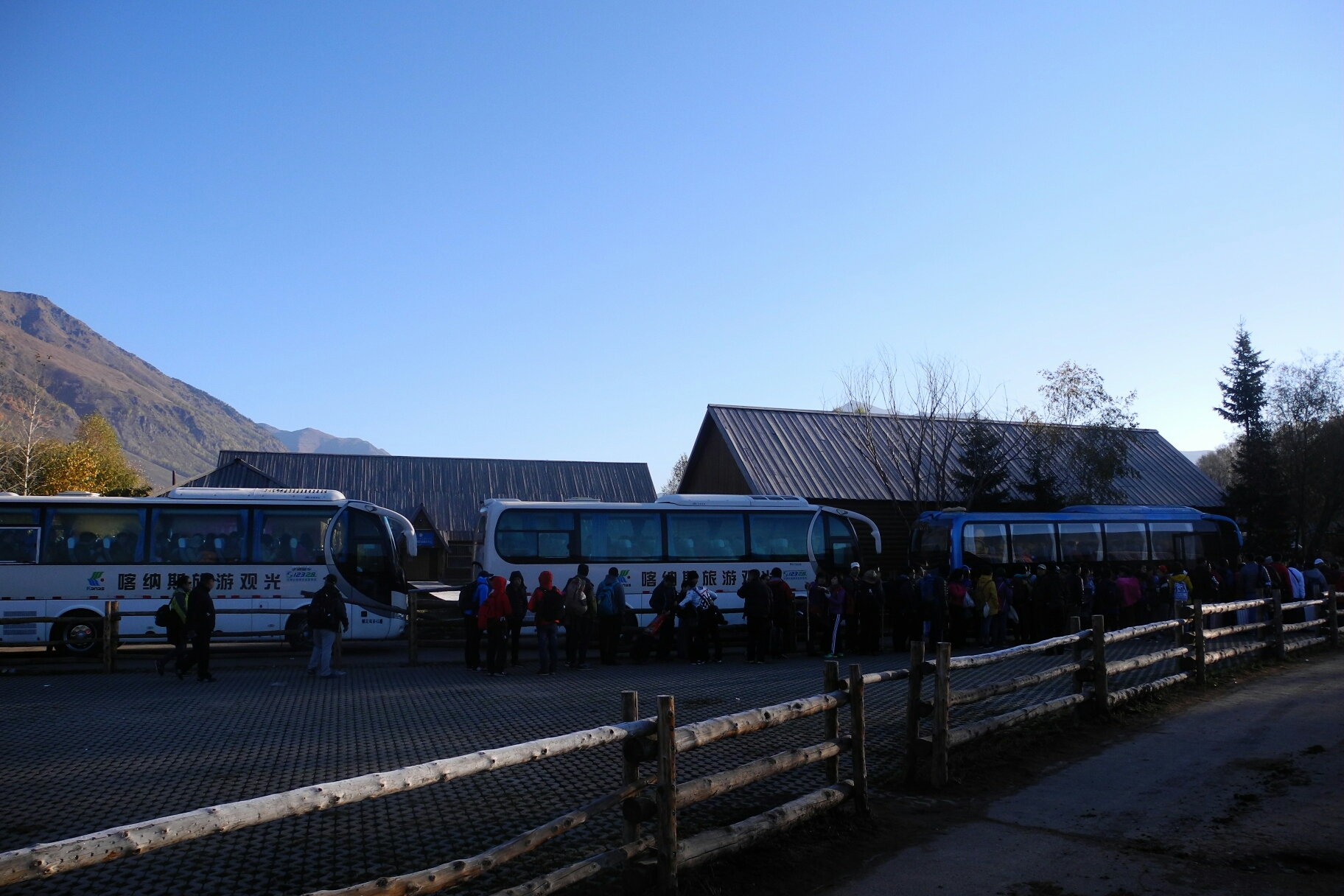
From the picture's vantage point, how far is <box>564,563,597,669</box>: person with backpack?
1611 cm

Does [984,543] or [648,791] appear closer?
[648,791]

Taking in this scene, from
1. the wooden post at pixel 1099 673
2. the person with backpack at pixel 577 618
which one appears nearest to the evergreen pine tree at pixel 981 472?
the person with backpack at pixel 577 618

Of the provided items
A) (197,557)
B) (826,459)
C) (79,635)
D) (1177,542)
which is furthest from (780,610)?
(826,459)

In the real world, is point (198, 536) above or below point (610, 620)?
above

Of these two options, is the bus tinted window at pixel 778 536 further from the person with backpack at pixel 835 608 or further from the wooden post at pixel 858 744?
the wooden post at pixel 858 744

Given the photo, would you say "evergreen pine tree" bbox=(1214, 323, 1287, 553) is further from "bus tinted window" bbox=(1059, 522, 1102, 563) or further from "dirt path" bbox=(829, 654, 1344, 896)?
"dirt path" bbox=(829, 654, 1344, 896)

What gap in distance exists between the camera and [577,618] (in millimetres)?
16203

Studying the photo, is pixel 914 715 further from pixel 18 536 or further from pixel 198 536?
pixel 18 536

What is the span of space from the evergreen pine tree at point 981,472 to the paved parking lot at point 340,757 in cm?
1829

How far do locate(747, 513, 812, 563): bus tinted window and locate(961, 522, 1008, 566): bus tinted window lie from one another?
4.27 metres

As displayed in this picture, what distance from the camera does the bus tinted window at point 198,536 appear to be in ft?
63.0

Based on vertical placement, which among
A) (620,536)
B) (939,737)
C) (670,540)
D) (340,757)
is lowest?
(340,757)

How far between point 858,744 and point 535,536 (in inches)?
575

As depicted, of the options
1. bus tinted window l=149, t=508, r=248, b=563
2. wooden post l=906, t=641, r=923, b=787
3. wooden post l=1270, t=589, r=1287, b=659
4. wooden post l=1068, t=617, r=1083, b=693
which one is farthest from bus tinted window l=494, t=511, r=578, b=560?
wooden post l=906, t=641, r=923, b=787
